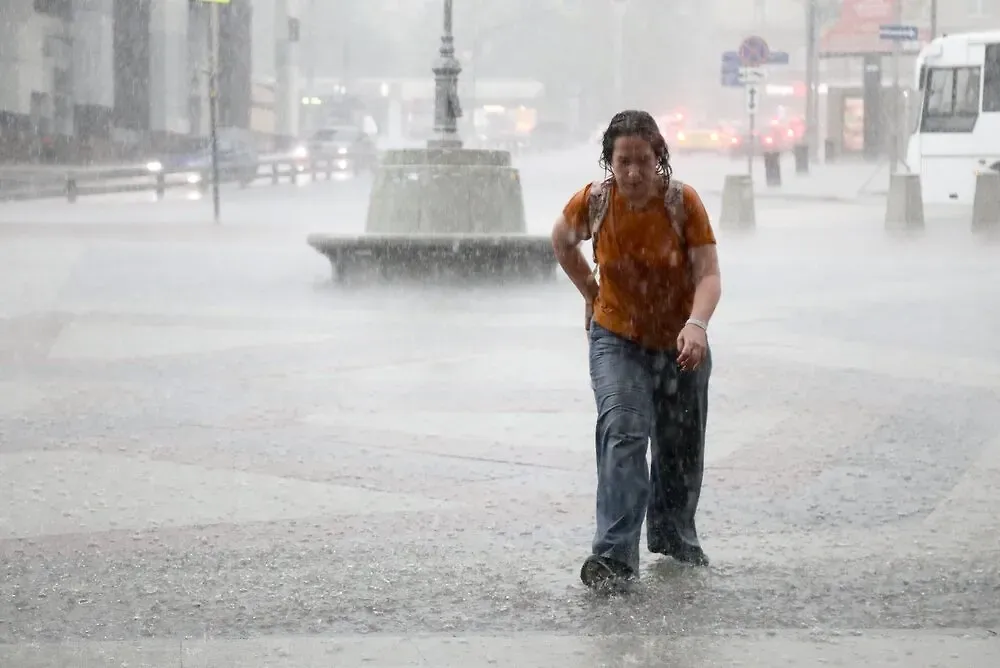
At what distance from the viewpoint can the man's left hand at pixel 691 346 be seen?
5445 millimetres

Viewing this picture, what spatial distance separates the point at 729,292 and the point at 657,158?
Answer: 10.7 meters

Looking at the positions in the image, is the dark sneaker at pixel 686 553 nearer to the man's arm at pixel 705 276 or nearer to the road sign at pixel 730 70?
the man's arm at pixel 705 276

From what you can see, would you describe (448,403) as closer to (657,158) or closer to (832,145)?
(657,158)

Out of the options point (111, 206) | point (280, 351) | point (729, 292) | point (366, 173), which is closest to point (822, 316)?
point (729, 292)

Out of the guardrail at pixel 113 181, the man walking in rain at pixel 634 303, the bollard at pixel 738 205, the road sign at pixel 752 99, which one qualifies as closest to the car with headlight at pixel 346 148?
the guardrail at pixel 113 181

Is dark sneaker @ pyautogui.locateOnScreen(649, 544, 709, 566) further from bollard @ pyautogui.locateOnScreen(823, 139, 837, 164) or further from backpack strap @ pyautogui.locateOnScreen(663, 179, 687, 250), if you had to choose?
bollard @ pyautogui.locateOnScreen(823, 139, 837, 164)

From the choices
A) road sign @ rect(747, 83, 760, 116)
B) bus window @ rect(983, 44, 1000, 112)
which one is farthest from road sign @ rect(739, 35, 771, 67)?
bus window @ rect(983, 44, 1000, 112)

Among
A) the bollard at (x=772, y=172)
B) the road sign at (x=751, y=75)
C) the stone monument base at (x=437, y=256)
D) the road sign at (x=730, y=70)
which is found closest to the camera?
the stone monument base at (x=437, y=256)

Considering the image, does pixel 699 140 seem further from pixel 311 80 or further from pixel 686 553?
pixel 686 553

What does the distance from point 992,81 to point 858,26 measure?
988 inches

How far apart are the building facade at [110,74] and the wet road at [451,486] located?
29.6 metres

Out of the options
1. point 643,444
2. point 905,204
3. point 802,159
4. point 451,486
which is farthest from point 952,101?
point 643,444

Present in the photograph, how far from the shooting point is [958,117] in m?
33.9

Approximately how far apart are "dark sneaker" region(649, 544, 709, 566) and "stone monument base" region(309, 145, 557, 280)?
10684 millimetres
